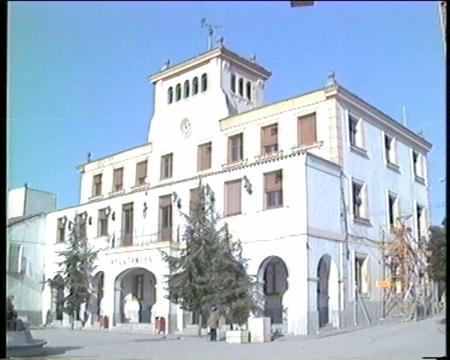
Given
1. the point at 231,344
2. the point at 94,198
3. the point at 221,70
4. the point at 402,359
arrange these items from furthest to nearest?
the point at 221,70 → the point at 94,198 → the point at 231,344 → the point at 402,359

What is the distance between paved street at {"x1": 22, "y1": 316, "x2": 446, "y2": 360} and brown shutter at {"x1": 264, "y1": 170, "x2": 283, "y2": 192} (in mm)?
3744

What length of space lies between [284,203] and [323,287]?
2.32 meters

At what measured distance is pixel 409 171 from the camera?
16.6 metres

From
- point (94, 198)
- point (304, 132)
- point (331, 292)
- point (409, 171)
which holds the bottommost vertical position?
point (331, 292)

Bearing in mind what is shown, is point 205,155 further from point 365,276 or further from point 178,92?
point 365,276

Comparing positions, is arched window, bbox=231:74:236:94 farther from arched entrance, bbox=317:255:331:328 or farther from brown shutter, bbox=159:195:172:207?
arched entrance, bbox=317:255:331:328

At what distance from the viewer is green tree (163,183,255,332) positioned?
46.5 feet

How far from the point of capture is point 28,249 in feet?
39.9

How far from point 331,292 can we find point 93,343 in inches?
251

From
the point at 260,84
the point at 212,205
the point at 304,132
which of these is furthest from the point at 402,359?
the point at 260,84

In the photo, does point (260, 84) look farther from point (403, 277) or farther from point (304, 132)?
Result: point (403, 277)

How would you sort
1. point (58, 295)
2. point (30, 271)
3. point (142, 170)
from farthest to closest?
point (142, 170) → point (58, 295) → point (30, 271)

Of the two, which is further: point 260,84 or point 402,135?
point 260,84

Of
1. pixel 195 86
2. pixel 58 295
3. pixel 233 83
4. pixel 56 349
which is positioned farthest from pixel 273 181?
pixel 56 349
